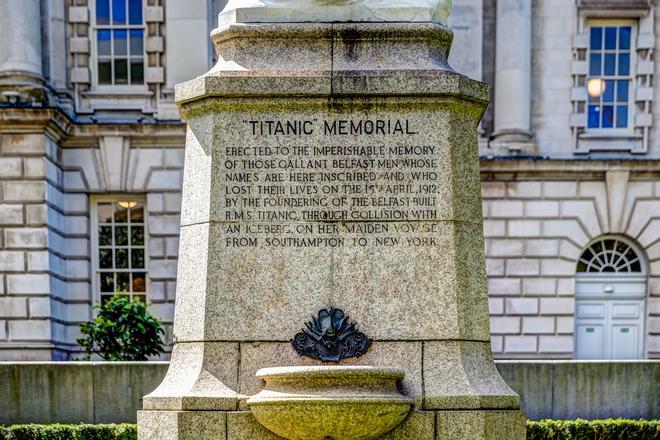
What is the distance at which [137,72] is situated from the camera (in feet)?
99.4

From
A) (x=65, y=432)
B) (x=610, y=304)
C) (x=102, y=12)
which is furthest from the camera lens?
(x=610, y=304)

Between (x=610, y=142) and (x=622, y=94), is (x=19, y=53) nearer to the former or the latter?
(x=610, y=142)

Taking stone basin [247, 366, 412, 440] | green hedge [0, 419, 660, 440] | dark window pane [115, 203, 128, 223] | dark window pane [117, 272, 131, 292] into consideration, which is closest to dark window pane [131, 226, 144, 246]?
dark window pane [115, 203, 128, 223]

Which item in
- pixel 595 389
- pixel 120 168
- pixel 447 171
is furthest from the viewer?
pixel 120 168

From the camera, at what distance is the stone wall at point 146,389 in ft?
46.5

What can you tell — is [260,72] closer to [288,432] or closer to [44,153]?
[288,432]

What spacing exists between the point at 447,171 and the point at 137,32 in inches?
904

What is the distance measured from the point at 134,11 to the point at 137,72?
A: 1929 mm

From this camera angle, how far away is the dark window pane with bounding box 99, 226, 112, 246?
29.9 metres

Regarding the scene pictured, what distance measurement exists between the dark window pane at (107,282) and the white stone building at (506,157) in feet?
0.22

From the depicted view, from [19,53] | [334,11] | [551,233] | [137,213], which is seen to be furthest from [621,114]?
[334,11]

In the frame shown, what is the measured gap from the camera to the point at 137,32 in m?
30.3

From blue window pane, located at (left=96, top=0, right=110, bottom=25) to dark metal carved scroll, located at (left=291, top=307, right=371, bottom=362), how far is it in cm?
2357

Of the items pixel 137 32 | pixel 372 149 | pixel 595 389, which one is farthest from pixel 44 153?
pixel 372 149
